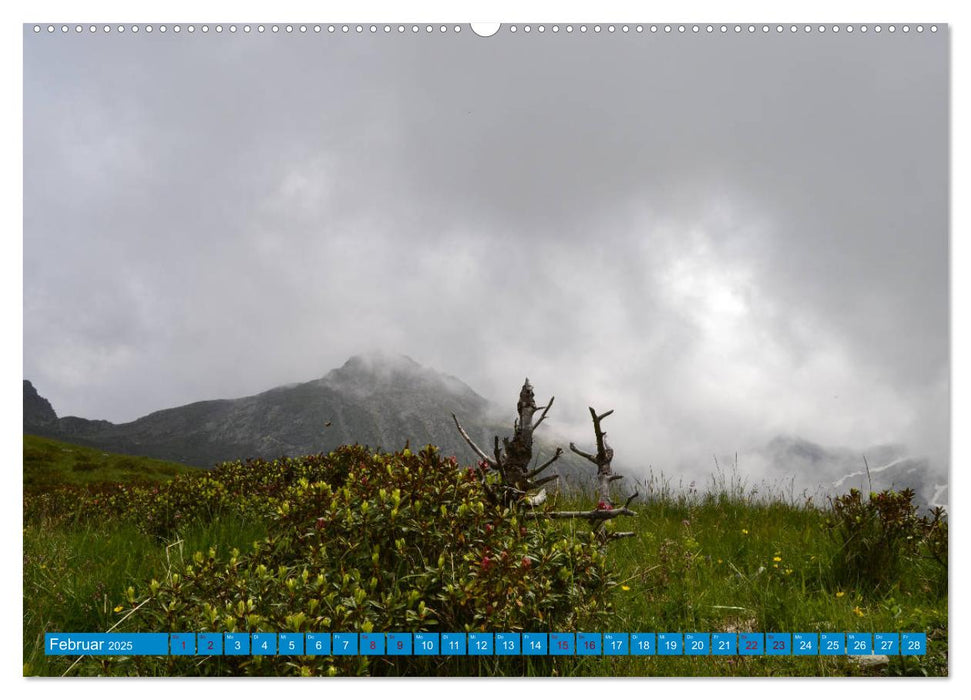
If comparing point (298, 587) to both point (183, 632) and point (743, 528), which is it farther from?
point (743, 528)

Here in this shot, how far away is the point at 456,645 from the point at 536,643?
17.1 inches

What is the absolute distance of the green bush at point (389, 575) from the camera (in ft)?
10.1

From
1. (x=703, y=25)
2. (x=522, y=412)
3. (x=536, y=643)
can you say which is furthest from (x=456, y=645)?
(x=703, y=25)

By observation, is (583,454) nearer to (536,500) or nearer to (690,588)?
(536,500)

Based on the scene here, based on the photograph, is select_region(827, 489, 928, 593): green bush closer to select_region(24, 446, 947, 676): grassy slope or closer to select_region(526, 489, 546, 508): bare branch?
select_region(24, 446, 947, 676): grassy slope

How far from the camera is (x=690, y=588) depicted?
14.5 feet

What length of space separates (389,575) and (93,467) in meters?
8.28

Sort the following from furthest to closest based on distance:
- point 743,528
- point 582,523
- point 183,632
Answer: point 743,528
point 582,523
point 183,632

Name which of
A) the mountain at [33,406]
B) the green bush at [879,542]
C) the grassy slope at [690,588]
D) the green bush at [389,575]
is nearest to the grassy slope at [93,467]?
the grassy slope at [690,588]

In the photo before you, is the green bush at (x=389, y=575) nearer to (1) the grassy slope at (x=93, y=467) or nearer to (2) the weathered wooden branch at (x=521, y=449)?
(2) the weathered wooden branch at (x=521, y=449)

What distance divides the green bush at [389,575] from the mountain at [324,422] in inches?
27.5

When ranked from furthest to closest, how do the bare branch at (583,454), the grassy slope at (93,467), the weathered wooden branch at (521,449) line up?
1. the grassy slope at (93,467)
2. the bare branch at (583,454)
3. the weathered wooden branch at (521,449)

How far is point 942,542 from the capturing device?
15.9 ft

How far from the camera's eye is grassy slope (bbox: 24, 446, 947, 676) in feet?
11.0
